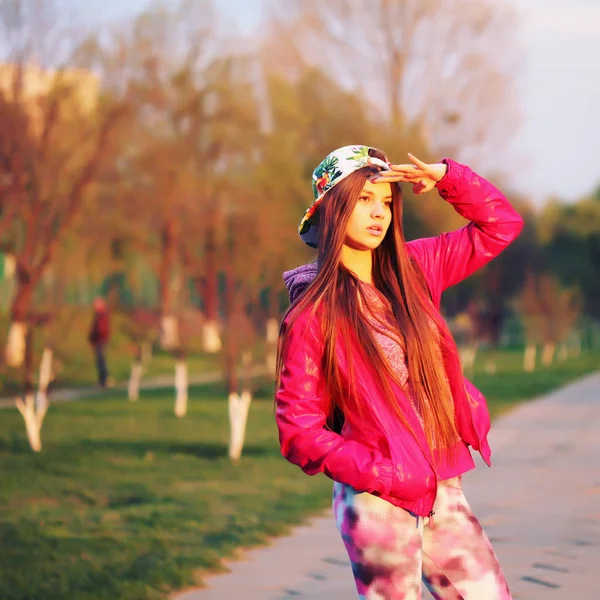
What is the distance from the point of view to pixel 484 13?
3972cm

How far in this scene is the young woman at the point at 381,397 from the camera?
3.12 m

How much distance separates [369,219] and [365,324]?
30 cm

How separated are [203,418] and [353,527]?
13.8m

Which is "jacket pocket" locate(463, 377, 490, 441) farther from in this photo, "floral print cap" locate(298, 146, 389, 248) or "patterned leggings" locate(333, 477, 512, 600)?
"floral print cap" locate(298, 146, 389, 248)

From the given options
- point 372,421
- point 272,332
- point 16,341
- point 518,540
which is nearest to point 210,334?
point 272,332

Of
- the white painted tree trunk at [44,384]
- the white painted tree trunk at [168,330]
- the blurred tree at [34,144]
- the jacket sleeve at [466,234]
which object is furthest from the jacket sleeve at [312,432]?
the white painted tree trunk at [168,330]

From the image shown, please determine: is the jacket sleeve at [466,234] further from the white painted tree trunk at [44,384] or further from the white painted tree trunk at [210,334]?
the white painted tree trunk at [210,334]

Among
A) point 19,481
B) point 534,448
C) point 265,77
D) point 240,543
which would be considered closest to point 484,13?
point 265,77

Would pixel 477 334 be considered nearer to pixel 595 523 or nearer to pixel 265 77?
pixel 265 77

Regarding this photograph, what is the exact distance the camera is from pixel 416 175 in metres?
3.42

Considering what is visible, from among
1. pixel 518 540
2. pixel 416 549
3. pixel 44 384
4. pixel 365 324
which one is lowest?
pixel 518 540

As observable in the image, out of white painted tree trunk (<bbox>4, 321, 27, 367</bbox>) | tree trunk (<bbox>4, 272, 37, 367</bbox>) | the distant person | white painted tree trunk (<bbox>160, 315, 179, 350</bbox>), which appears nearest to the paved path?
the distant person

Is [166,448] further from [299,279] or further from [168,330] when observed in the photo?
[168,330]

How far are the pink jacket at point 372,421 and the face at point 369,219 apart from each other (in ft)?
0.62
